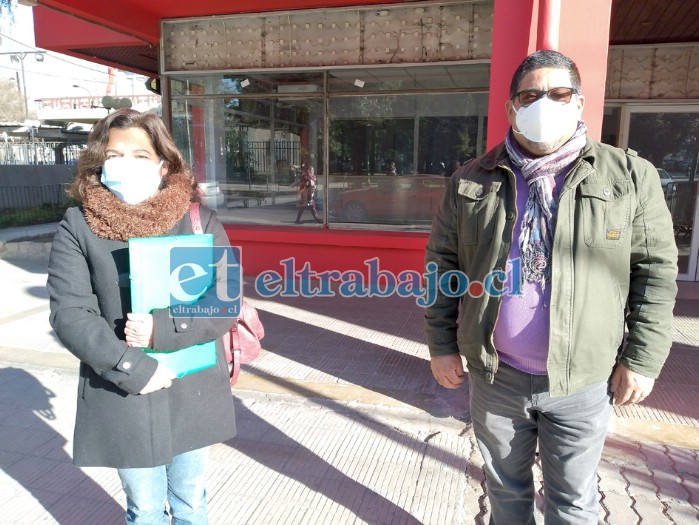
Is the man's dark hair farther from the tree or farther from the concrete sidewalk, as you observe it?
the tree

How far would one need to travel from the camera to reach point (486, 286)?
75.3 inches

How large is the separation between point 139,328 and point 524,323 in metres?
1.34

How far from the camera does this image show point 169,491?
2145mm

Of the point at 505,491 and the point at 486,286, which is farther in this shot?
the point at 505,491

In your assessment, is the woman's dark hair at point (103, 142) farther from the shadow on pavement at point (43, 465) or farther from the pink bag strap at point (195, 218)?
the shadow on pavement at point (43, 465)

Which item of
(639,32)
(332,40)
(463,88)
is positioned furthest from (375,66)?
(639,32)

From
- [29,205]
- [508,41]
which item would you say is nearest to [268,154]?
[508,41]

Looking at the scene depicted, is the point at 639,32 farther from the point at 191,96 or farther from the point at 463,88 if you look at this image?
the point at 191,96

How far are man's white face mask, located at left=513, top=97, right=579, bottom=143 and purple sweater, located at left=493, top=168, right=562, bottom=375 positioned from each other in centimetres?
14

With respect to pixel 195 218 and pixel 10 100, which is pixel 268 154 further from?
pixel 10 100

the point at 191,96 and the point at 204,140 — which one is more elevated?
the point at 191,96

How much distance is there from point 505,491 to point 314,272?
5.43 meters

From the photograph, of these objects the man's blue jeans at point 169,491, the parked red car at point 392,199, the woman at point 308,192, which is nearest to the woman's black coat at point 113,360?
the man's blue jeans at point 169,491

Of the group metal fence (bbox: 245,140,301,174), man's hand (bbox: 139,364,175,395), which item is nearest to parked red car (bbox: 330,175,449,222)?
metal fence (bbox: 245,140,301,174)
